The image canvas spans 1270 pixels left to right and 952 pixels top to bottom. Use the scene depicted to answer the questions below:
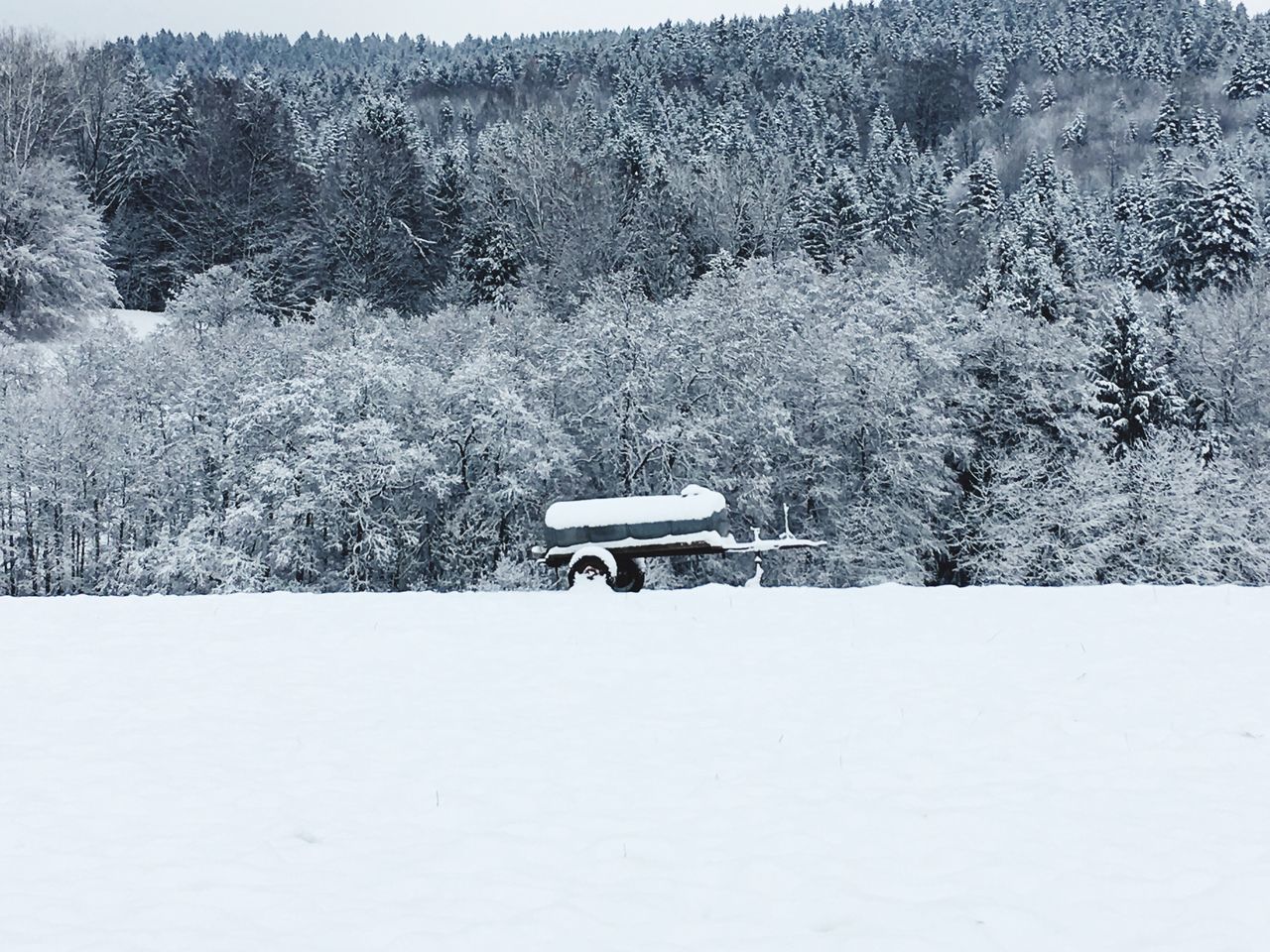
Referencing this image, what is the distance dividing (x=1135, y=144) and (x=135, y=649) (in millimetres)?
130582

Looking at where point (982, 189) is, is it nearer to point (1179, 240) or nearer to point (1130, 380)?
point (1179, 240)

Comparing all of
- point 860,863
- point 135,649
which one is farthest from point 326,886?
point 135,649

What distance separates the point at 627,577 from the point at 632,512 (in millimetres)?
977

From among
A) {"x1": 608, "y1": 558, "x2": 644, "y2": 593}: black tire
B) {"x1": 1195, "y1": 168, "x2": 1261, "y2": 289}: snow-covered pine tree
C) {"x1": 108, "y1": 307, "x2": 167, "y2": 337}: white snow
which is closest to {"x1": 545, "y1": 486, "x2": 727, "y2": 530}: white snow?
{"x1": 608, "y1": 558, "x2": 644, "y2": 593}: black tire

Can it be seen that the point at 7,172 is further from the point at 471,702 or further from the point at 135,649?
the point at 471,702

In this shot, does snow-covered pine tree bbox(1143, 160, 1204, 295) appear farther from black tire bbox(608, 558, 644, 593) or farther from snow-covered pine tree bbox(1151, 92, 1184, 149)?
black tire bbox(608, 558, 644, 593)

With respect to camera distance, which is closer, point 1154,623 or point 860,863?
point 860,863

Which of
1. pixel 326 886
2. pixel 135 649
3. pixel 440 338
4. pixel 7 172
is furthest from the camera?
pixel 7 172

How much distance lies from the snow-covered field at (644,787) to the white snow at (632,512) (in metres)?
3.28

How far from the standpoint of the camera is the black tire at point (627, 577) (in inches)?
541

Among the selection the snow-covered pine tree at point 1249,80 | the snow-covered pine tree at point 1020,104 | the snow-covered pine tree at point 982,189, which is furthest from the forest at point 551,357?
the snow-covered pine tree at point 1249,80

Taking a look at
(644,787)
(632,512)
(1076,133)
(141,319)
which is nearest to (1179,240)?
(632,512)

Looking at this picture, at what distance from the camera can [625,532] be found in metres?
13.6

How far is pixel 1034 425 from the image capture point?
35125mm
